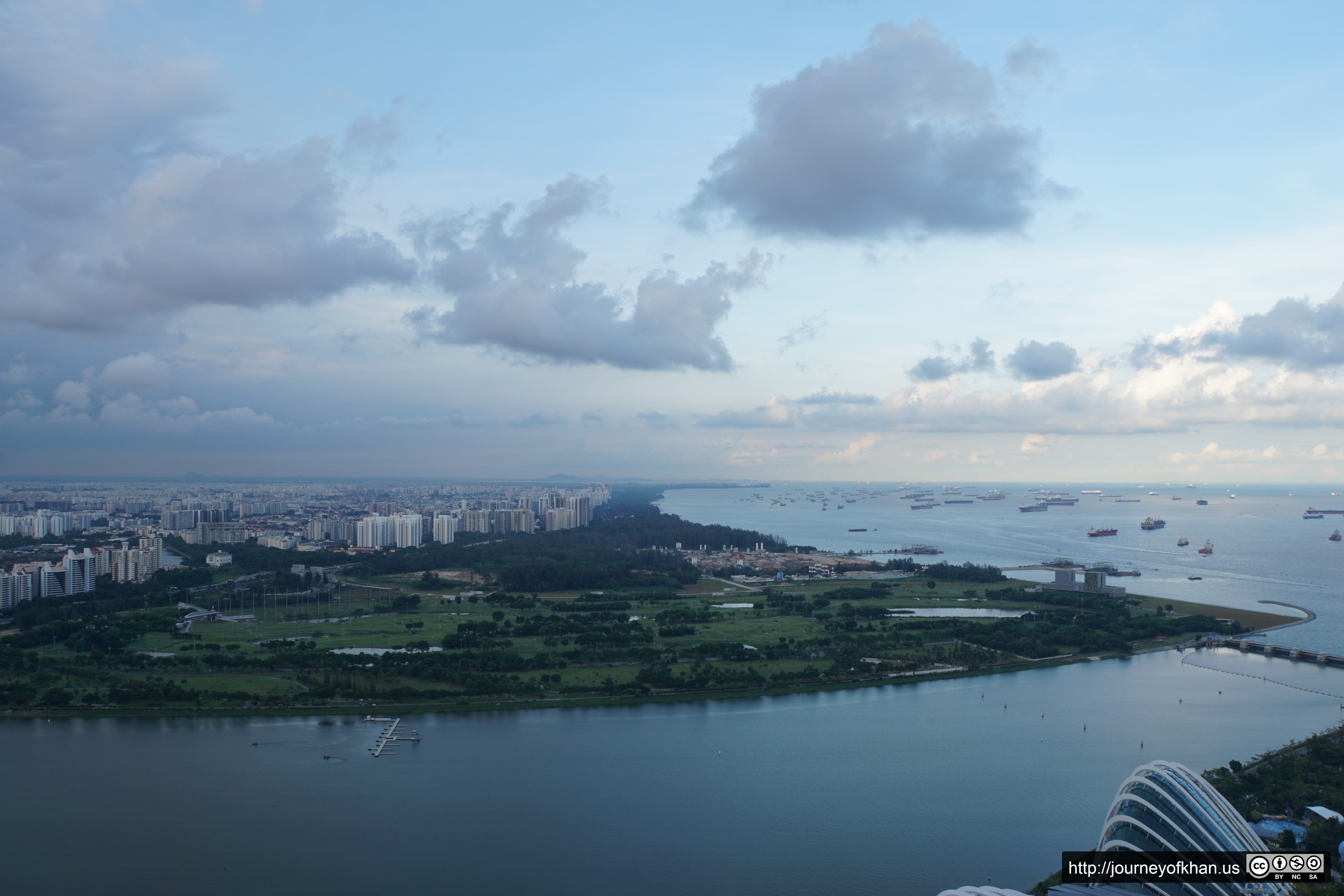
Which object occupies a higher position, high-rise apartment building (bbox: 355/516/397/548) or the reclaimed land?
high-rise apartment building (bbox: 355/516/397/548)

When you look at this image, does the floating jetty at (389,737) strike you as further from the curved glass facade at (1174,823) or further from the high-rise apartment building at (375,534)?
the high-rise apartment building at (375,534)

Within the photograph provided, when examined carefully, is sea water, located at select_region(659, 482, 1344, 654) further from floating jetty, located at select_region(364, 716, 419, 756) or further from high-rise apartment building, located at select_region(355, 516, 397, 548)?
floating jetty, located at select_region(364, 716, 419, 756)

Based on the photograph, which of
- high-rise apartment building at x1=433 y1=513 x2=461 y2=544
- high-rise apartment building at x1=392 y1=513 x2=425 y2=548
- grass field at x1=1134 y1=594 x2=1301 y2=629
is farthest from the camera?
high-rise apartment building at x1=433 y1=513 x2=461 y2=544

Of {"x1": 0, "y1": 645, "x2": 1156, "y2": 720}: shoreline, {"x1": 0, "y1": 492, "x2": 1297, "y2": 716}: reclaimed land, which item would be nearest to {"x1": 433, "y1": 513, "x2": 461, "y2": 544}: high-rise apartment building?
{"x1": 0, "y1": 492, "x2": 1297, "y2": 716}: reclaimed land

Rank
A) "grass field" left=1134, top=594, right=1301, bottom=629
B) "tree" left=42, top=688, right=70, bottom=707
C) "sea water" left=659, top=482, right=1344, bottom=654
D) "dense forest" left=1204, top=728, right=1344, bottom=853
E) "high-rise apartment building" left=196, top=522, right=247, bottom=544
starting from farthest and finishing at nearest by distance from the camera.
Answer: "high-rise apartment building" left=196, top=522, right=247, bottom=544 → "sea water" left=659, top=482, right=1344, bottom=654 → "grass field" left=1134, top=594, right=1301, bottom=629 → "tree" left=42, top=688, right=70, bottom=707 → "dense forest" left=1204, top=728, right=1344, bottom=853

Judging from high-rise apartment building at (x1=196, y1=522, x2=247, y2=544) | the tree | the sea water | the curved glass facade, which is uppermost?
the curved glass facade

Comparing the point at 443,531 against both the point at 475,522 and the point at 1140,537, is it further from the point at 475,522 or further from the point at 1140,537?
the point at 1140,537

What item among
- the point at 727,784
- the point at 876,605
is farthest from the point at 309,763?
the point at 876,605

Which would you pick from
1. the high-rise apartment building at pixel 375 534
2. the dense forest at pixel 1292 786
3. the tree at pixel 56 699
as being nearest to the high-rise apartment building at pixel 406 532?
the high-rise apartment building at pixel 375 534
